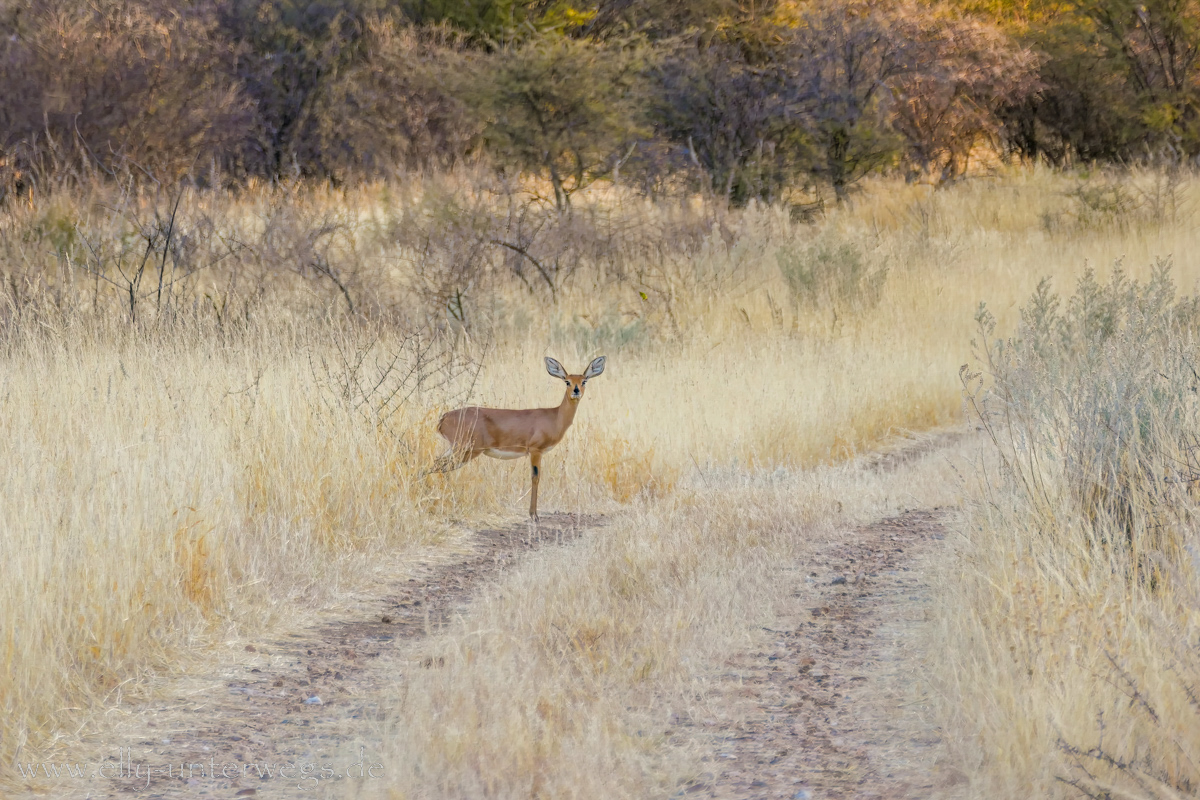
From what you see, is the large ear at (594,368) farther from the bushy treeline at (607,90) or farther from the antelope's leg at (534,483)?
the bushy treeline at (607,90)

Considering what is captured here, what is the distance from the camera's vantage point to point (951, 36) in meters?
22.6

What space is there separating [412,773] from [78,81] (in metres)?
18.5

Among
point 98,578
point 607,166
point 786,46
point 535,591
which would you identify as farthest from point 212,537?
point 786,46

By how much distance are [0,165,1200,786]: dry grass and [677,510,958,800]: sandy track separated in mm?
304

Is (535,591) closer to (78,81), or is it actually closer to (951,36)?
(78,81)

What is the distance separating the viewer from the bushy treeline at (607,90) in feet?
66.7

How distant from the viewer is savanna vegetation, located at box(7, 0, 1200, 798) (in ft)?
13.8

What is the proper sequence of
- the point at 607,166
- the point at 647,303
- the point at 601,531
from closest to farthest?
the point at 601,531, the point at 647,303, the point at 607,166

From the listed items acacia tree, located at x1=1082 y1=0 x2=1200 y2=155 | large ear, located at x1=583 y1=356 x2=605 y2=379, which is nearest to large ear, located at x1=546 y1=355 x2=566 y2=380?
large ear, located at x1=583 y1=356 x2=605 y2=379

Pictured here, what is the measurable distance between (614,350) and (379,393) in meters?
3.85

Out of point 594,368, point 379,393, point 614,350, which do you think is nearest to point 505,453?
point 594,368

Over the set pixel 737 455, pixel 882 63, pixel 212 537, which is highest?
pixel 882 63

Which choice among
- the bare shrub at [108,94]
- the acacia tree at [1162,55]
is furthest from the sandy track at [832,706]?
the acacia tree at [1162,55]

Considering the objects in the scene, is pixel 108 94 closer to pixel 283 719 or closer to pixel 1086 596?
pixel 283 719
